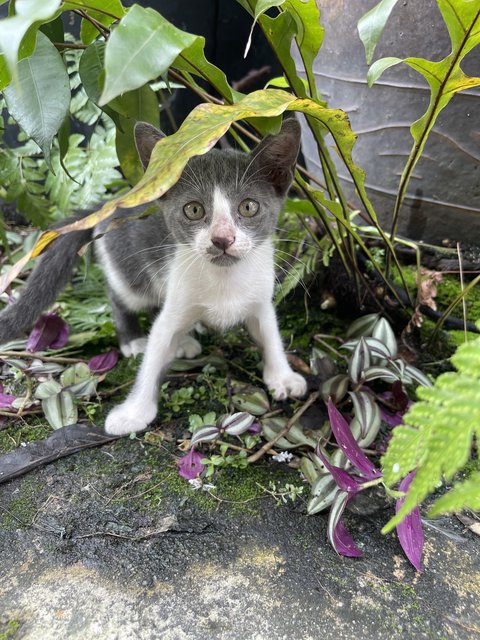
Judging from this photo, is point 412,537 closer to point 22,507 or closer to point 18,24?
point 22,507

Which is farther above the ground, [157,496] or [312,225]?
[312,225]

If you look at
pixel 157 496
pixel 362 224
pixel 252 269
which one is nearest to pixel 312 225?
pixel 362 224

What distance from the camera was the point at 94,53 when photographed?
1153 millimetres

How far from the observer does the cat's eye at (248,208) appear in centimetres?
133

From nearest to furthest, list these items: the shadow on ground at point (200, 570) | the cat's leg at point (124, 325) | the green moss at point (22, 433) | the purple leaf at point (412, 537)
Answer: the shadow on ground at point (200, 570) < the purple leaf at point (412, 537) < the green moss at point (22, 433) < the cat's leg at point (124, 325)

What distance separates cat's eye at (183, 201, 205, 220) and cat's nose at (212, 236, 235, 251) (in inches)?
5.1

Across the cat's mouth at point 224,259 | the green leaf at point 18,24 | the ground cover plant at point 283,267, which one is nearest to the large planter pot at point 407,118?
the ground cover plant at point 283,267

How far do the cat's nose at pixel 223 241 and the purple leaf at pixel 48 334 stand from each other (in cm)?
80

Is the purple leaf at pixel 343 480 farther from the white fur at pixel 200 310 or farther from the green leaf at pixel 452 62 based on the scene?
the green leaf at pixel 452 62

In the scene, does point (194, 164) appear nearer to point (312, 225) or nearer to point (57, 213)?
point (312, 225)

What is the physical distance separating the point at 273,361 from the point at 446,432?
1.00 m

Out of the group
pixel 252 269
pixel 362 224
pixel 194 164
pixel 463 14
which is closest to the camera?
pixel 463 14

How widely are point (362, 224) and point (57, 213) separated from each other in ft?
4.34

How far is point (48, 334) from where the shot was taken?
1.74 metres
